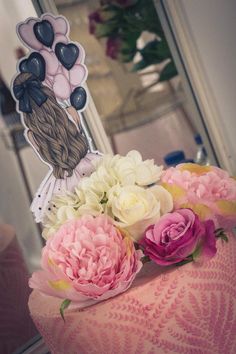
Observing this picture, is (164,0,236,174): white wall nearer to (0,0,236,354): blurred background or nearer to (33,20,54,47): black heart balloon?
(0,0,236,354): blurred background

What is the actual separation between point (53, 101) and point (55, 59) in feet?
0.23

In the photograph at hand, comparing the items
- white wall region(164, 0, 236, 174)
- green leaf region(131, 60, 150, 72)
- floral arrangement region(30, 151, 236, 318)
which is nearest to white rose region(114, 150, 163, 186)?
floral arrangement region(30, 151, 236, 318)

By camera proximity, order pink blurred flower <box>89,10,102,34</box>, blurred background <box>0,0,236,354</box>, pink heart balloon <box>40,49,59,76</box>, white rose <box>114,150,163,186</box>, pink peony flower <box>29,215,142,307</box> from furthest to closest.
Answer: pink blurred flower <box>89,10,102,34</box>, blurred background <box>0,0,236,354</box>, pink heart balloon <box>40,49,59,76</box>, white rose <box>114,150,163,186</box>, pink peony flower <box>29,215,142,307</box>

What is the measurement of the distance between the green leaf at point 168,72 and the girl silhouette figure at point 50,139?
484mm

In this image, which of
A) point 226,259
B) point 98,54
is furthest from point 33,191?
point 98,54

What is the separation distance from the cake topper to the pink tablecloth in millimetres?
91

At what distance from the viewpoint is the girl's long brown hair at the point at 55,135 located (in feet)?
→ 2.33

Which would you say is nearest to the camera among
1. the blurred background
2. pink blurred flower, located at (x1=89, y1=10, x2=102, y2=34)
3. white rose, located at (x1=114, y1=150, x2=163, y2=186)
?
white rose, located at (x1=114, y1=150, x2=163, y2=186)

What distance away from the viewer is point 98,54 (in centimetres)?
111

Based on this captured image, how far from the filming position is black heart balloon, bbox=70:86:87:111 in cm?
75

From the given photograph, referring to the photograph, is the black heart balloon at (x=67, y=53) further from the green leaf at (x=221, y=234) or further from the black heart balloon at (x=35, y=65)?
the green leaf at (x=221, y=234)

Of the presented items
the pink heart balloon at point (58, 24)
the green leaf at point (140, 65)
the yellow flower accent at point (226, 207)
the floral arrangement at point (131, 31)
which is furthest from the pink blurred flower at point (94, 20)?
the yellow flower accent at point (226, 207)

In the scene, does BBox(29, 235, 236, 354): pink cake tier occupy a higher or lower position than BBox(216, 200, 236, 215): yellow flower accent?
lower

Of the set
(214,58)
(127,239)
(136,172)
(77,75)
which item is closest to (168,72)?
(214,58)
